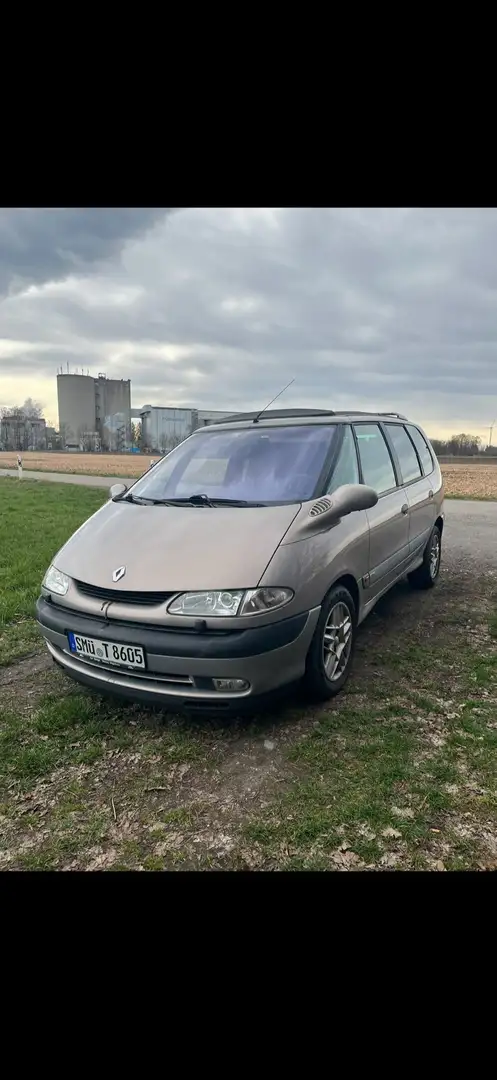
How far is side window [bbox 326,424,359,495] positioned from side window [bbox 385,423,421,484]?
40.2 inches

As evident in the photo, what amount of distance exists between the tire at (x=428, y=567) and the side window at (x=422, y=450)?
2.00 feet

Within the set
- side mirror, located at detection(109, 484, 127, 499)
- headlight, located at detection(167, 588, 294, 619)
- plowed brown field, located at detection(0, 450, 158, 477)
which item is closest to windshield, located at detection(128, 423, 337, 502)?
side mirror, located at detection(109, 484, 127, 499)

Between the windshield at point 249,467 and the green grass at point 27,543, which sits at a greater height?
the windshield at point 249,467

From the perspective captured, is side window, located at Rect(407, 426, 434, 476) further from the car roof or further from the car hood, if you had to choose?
the car hood

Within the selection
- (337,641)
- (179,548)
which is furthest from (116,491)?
(337,641)

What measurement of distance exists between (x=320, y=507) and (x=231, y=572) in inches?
28.9

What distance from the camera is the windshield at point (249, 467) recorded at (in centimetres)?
322

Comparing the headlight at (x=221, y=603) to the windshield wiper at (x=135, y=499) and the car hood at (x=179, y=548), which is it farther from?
the windshield wiper at (x=135, y=499)

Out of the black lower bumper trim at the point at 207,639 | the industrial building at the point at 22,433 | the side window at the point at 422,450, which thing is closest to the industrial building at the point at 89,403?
the industrial building at the point at 22,433

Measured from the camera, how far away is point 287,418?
3.99 metres

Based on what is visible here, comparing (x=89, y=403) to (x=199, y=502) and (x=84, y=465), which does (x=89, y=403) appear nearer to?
(x=84, y=465)
